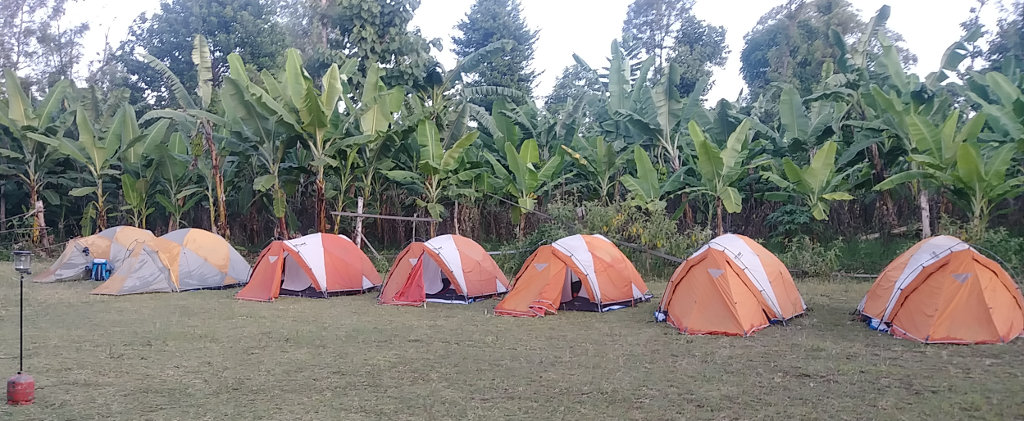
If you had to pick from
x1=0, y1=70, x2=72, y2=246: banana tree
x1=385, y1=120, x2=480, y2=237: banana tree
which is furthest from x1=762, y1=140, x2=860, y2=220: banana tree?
x1=0, y1=70, x2=72, y2=246: banana tree

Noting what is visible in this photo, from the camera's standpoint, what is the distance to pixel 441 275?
10586 mm

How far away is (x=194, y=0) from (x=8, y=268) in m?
13.8

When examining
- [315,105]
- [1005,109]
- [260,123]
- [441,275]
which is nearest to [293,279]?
[441,275]

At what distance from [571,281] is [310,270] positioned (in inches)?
146

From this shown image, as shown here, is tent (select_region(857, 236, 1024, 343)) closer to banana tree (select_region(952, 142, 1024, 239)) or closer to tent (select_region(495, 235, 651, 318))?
tent (select_region(495, 235, 651, 318))

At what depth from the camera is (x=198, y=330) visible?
8.09 m

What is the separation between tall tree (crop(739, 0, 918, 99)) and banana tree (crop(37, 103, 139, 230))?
1397cm

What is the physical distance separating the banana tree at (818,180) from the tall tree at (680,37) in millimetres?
11815

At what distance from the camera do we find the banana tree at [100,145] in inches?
599

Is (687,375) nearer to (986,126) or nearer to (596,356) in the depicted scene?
(596,356)

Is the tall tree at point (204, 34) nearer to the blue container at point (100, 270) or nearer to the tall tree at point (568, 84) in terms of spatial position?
the tall tree at point (568, 84)

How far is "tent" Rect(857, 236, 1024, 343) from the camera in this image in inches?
273

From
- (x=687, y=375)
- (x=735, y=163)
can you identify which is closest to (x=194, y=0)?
(x=735, y=163)

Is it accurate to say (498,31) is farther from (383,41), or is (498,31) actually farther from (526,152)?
(526,152)
